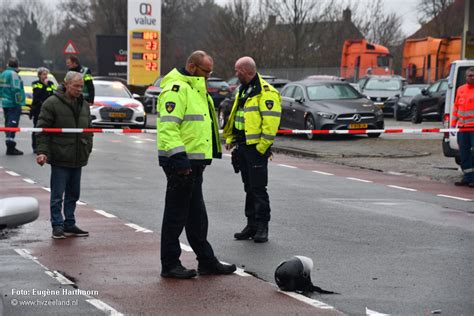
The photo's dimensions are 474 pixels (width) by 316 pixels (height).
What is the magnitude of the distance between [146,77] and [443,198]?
99.6 feet

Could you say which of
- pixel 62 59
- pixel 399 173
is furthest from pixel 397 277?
pixel 62 59

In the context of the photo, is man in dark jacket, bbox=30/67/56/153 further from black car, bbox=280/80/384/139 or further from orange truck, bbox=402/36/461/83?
orange truck, bbox=402/36/461/83

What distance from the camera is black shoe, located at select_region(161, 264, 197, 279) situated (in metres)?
7.67

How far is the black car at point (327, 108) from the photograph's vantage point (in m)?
23.6

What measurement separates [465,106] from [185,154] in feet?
27.9

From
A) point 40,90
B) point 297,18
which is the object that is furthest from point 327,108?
point 297,18

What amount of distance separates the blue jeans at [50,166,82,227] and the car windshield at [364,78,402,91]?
3130 cm

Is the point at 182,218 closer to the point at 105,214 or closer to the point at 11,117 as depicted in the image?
the point at 105,214

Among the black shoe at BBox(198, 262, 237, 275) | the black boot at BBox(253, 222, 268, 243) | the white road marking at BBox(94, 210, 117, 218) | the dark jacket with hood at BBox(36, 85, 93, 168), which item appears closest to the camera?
the black shoe at BBox(198, 262, 237, 275)

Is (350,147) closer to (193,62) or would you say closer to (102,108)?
(102,108)

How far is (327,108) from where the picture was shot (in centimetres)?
2386

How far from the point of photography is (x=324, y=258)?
8547mm

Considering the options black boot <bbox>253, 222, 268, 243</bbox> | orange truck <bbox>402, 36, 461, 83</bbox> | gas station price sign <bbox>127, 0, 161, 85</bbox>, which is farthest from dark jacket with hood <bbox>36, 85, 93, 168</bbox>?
orange truck <bbox>402, 36, 461, 83</bbox>

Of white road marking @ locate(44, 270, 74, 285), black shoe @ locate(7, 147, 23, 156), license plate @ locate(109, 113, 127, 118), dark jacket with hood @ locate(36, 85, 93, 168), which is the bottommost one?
black shoe @ locate(7, 147, 23, 156)
